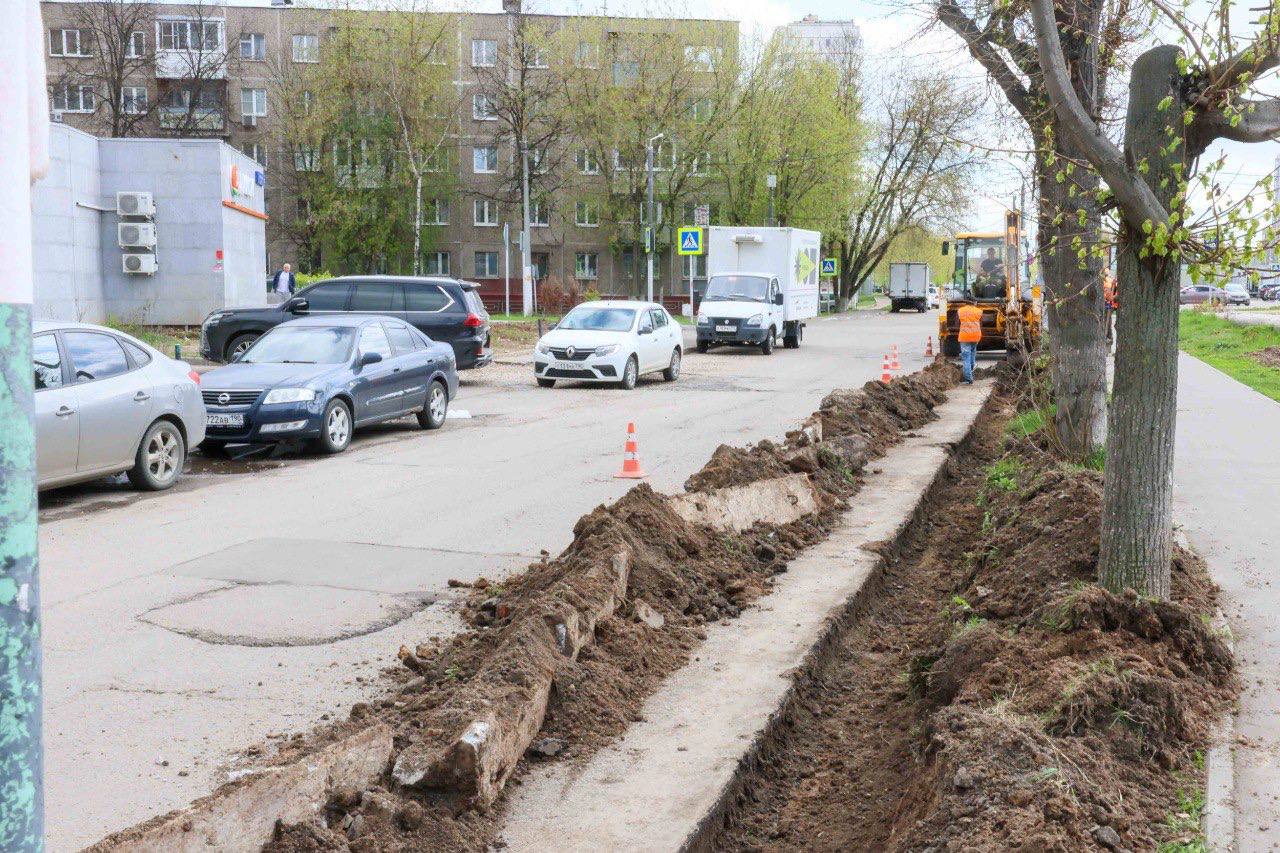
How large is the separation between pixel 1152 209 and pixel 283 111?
208ft

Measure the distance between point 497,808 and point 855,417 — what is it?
1098 centimetres

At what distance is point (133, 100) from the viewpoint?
206ft

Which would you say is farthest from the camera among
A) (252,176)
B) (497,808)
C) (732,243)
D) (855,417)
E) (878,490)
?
(732,243)

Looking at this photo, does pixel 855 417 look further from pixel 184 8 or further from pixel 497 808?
pixel 184 8

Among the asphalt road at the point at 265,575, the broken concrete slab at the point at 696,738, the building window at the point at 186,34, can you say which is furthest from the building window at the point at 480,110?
the broken concrete slab at the point at 696,738

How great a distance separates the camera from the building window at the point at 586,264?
7369 cm

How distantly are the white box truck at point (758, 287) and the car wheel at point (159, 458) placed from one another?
2148cm

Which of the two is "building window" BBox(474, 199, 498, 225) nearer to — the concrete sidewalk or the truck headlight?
the concrete sidewalk

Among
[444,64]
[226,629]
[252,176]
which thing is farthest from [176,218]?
[444,64]

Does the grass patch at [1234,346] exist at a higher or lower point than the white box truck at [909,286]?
lower

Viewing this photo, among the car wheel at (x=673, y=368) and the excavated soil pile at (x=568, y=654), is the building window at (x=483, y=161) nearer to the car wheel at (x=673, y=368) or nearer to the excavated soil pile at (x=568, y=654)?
the car wheel at (x=673, y=368)

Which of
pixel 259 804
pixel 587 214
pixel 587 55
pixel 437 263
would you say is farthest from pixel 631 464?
pixel 437 263

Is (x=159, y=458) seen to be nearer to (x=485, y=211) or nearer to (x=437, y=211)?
(x=437, y=211)

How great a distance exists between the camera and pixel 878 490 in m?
11.9
